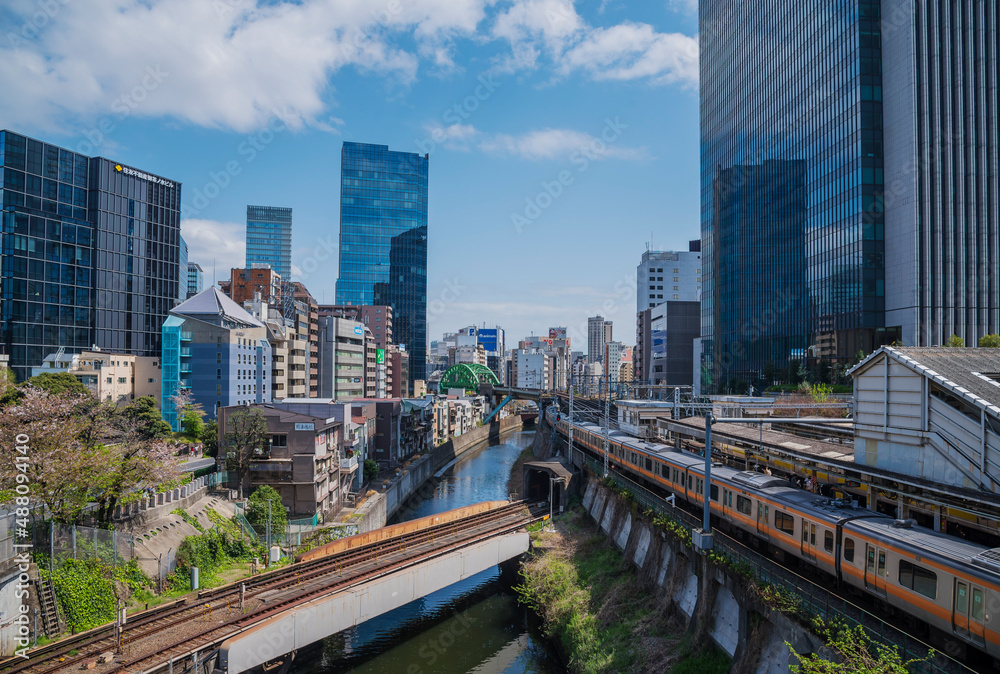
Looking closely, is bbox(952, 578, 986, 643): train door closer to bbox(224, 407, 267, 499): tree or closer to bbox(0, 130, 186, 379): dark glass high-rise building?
bbox(224, 407, 267, 499): tree

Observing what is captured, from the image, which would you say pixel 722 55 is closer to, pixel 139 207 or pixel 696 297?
pixel 696 297

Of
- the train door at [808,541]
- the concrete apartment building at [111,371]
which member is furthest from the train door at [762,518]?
the concrete apartment building at [111,371]

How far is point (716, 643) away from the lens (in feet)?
57.1

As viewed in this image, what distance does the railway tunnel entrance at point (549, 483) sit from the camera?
34844 millimetres

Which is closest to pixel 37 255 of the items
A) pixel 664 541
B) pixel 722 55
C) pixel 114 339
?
pixel 114 339

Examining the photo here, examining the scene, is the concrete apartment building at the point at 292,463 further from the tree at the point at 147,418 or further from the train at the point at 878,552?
the train at the point at 878,552

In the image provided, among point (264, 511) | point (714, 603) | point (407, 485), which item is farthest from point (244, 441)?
point (714, 603)

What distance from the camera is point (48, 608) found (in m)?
17.6

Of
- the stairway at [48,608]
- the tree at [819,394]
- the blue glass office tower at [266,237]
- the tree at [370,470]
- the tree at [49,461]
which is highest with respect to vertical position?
the blue glass office tower at [266,237]

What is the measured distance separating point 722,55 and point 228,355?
63.2 m

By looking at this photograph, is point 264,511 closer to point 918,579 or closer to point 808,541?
point 808,541

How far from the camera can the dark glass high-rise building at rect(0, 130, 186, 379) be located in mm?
56094

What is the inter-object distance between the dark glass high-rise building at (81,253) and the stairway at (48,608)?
4868 centimetres

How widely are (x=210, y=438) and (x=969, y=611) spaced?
3919 cm
